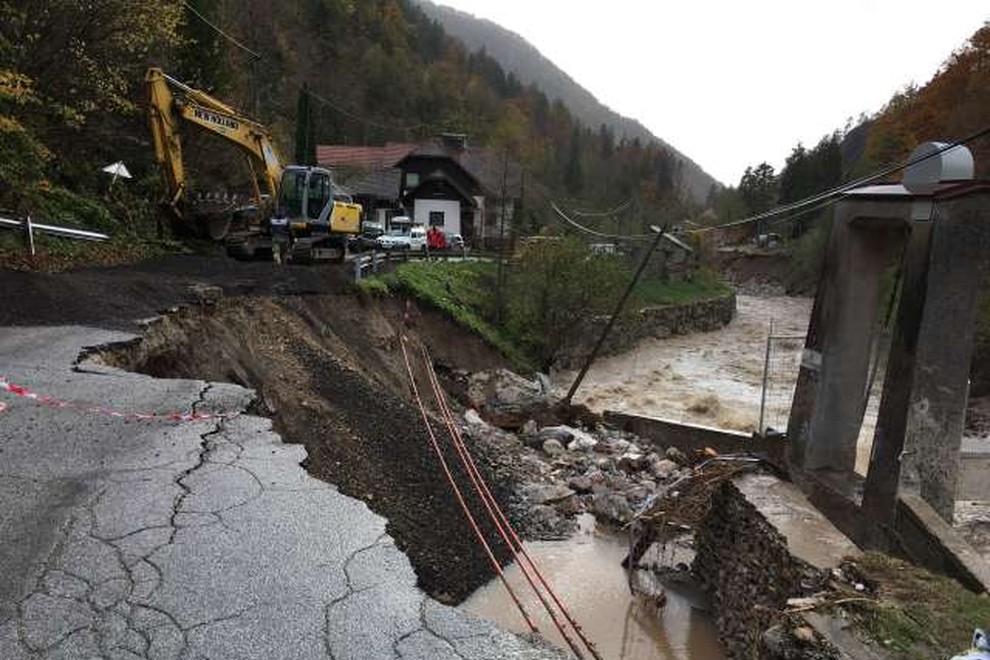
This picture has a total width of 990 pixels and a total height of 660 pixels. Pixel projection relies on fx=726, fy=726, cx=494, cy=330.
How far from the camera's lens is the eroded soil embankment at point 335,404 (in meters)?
7.35

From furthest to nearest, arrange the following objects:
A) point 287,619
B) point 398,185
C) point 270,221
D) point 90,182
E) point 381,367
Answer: point 398,185 → point 90,182 → point 270,221 → point 381,367 → point 287,619

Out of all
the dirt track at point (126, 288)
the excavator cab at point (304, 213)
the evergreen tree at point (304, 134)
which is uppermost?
the evergreen tree at point (304, 134)

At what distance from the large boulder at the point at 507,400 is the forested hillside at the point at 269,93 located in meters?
11.0

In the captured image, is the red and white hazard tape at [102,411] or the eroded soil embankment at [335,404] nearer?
the red and white hazard tape at [102,411]

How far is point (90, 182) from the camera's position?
22422 mm

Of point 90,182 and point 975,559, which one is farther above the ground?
point 90,182

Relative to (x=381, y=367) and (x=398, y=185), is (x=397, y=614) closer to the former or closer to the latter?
(x=381, y=367)

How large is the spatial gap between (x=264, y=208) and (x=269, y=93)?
3481cm

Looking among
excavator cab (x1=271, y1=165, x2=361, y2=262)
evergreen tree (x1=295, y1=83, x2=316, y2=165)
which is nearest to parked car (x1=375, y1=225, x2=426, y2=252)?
evergreen tree (x1=295, y1=83, x2=316, y2=165)

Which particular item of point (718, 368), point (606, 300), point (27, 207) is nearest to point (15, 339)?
point (27, 207)

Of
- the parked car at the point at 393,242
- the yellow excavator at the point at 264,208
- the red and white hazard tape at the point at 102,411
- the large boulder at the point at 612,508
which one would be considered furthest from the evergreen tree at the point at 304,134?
the red and white hazard tape at the point at 102,411

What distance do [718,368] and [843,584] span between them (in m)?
25.4

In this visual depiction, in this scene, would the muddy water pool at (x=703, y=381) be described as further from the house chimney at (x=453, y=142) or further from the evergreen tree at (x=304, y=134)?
the house chimney at (x=453, y=142)

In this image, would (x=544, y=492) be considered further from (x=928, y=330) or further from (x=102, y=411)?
(x=102, y=411)
